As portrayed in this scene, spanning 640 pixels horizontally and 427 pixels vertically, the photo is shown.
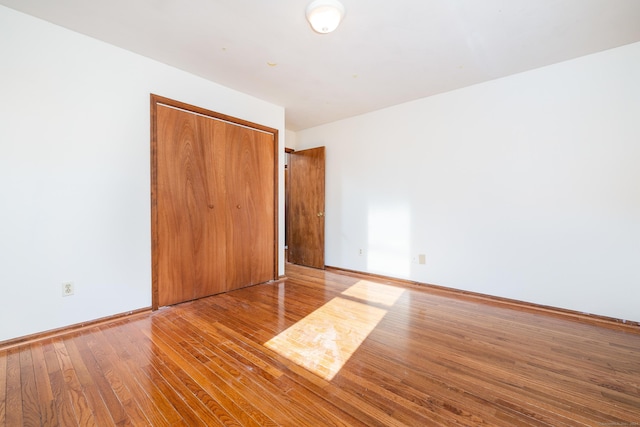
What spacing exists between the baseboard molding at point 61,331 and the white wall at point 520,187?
315 cm

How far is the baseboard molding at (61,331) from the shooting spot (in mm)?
2045

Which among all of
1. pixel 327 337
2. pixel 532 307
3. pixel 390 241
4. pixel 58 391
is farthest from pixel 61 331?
pixel 532 307

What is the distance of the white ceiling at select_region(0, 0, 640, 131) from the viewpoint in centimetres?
200

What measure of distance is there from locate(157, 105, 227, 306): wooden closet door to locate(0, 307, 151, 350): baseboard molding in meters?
0.31

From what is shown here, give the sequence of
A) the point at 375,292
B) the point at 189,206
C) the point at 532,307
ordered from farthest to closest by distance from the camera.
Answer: the point at 375,292 < the point at 189,206 < the point at 532,307

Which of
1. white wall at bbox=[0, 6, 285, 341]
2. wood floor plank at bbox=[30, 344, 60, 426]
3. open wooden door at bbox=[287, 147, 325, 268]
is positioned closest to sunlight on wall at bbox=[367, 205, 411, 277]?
open wooden door at bbox=[287, 147, 325, 268]

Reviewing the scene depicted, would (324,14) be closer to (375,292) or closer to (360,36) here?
(360,36)

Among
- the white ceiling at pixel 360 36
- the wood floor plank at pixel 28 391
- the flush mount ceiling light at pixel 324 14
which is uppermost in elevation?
the white ceiling at pixel 360 36

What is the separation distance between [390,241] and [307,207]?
1.70 meters

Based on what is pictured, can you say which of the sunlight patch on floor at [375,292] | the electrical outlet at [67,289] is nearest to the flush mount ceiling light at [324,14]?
the sunlight patch on floor at [375,292]

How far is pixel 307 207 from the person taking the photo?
16.2ft

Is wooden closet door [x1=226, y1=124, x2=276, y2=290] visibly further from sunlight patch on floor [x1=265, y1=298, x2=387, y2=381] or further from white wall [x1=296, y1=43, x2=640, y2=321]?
white wall [x1=296, y1=43, x2=640, y2=321]

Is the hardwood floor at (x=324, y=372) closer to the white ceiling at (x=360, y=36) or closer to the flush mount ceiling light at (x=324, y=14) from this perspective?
the flush mount ceiling light at (x=324, y=14)

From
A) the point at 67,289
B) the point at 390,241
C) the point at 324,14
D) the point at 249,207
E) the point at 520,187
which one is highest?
the point at 324,14
